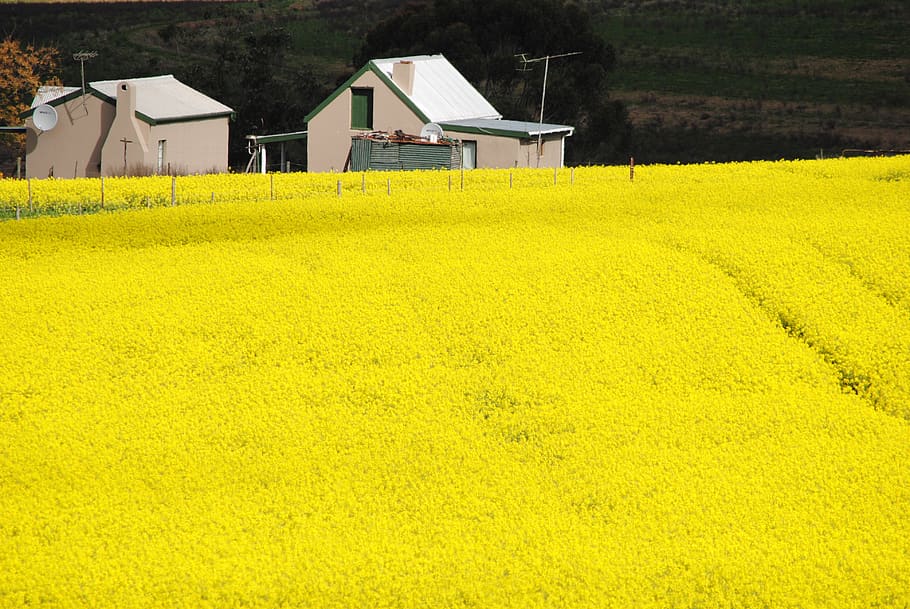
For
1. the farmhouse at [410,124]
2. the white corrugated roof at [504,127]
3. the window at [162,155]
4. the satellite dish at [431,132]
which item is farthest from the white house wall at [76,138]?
the white corrugated roof at [504,127]

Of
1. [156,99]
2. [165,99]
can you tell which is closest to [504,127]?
[165,99]

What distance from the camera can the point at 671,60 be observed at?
115 meters

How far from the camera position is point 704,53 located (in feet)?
381

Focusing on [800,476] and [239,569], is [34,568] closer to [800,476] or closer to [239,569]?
[239,569]

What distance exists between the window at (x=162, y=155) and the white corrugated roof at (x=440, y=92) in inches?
493

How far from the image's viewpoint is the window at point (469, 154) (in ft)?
222

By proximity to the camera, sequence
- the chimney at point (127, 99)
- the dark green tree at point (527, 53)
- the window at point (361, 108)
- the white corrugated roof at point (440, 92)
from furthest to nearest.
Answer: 1. the dark green tree at point (527, 53)
2. the white corrugated roof at point (440, 92)
3. the window at point (361, 108)
4. the chimney at point (127, 99)

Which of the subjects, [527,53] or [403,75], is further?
[527,53]

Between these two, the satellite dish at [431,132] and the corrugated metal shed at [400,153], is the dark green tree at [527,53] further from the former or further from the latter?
the corrugated metal shed at [400,153]

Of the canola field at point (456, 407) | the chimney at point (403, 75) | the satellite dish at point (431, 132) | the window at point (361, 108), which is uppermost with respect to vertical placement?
the chimney at point (403, 75)

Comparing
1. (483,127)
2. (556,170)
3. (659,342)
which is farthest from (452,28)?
(659,342)

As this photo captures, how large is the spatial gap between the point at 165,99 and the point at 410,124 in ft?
45.2

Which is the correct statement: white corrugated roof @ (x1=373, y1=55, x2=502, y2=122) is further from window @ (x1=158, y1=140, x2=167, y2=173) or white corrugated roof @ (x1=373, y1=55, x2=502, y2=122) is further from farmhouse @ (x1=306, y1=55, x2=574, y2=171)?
window @ (x1=158, y1=140, x2=167, y2=173)

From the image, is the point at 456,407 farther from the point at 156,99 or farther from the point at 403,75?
the point at 156,99
